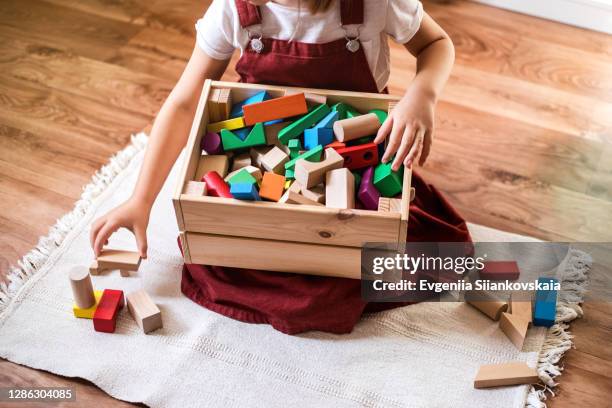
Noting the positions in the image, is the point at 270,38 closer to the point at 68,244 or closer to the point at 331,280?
the point at 331,280

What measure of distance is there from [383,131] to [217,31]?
0.33 metres

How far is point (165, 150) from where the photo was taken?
114 centimetres

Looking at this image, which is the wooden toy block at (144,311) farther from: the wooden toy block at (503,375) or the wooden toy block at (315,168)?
the wooden toy block at (503,375)

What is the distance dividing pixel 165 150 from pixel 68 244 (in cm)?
31

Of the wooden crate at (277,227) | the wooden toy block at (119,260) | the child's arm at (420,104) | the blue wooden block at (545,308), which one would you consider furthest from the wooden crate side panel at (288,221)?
the blue wooden block at (545,308)

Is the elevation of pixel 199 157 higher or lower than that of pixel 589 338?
higher

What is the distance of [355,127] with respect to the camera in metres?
1.03

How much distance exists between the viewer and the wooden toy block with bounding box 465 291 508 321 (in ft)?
3.80

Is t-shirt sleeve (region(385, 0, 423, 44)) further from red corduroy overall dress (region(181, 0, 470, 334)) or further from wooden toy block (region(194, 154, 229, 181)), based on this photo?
wooden toy block (region(194, 154, 229, 181))

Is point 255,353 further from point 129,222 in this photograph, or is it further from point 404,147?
point 404,147

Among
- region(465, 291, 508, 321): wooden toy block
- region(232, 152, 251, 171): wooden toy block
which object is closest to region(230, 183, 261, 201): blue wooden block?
region(232, 152, 251, 171): wooden toy block

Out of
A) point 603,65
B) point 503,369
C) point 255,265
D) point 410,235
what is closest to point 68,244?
point 255,265

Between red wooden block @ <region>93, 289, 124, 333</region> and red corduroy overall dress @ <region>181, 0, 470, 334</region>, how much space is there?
12cm

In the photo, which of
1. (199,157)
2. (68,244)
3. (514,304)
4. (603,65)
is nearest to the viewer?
(199,157)
